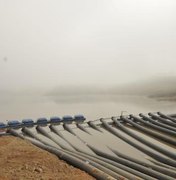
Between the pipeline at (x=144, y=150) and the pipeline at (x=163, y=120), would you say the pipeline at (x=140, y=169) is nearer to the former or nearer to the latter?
the pipeline at (x=144, y=150)

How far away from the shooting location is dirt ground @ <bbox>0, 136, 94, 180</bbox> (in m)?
6.71

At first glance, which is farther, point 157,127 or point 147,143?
point 157,127

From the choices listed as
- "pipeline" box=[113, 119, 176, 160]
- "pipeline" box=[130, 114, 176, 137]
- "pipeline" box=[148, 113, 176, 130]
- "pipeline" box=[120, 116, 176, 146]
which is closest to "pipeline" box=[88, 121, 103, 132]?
"pipeline" box=[113, 119, 176, 160]

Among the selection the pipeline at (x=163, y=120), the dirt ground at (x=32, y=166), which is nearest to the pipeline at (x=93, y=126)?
the pipeline at (x=163, y=120)

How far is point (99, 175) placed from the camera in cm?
659

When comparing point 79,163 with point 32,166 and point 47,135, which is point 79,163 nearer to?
point 32,166

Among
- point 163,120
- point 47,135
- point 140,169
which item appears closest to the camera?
point 140,169

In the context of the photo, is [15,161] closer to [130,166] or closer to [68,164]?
[68,164]

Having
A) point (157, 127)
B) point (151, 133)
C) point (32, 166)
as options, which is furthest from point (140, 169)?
point (157, 127)

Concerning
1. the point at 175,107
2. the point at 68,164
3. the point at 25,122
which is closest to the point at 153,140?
the point at 68,164

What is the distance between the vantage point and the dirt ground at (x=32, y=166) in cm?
671

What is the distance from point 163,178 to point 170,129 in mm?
4647

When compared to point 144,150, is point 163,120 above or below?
above

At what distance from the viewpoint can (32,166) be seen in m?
7.27
